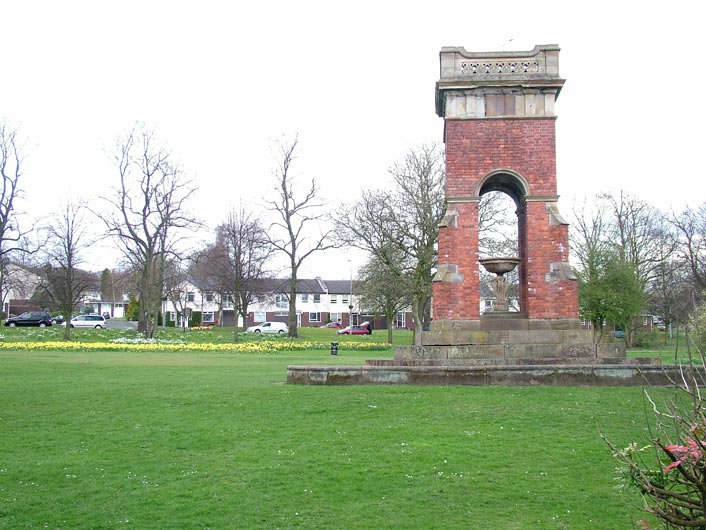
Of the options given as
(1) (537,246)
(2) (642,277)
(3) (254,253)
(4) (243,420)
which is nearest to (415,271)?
(3) (254,253)

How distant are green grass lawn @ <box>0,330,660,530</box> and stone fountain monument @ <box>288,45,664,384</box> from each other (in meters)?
2.52

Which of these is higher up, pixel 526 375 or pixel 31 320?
→ pixel 31 320

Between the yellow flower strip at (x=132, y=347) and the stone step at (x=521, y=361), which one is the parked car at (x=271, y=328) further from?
the stone step at (x=521, y=361)

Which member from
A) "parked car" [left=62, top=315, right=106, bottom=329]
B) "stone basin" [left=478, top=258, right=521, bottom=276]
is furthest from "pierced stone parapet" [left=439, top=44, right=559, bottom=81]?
"parked car" [left=62, top=315, right=106, bottom=329]

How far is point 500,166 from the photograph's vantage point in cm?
1579

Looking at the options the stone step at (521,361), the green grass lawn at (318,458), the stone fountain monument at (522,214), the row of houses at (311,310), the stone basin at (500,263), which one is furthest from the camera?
the row of houses at (311,310)

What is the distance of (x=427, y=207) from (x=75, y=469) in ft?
92.3

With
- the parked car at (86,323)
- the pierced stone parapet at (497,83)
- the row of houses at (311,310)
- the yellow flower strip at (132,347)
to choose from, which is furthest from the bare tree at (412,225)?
the row of houses at (311,310)

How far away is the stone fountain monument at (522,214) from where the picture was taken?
1479 centimetres

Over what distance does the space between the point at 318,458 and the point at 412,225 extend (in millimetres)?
27852

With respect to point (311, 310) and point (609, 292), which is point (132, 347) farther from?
point (311, 310)

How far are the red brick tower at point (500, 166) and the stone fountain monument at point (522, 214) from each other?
0.02 m

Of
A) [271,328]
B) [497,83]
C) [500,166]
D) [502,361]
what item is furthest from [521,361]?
[271,328]

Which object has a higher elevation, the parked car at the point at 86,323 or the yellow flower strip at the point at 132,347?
the parked car at the point at 86,323
